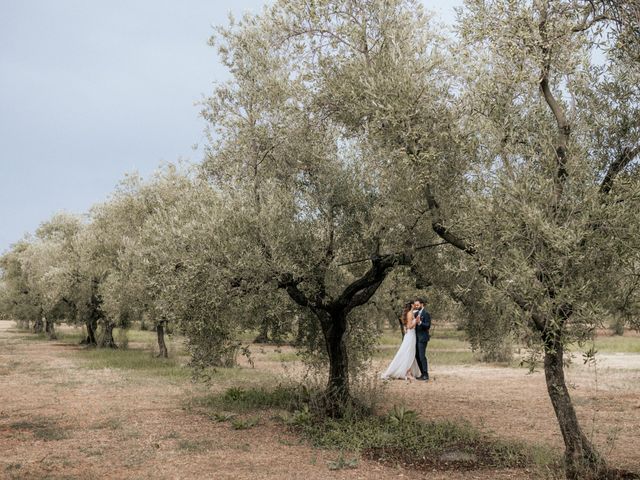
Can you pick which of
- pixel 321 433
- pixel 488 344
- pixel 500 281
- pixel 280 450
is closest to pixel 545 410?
pixel 488 344

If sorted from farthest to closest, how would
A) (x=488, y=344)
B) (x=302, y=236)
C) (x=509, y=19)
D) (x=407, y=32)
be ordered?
(x=488, y=344)
(x=302, y=236)
(x=407, y=32)
(x=509, y=19)

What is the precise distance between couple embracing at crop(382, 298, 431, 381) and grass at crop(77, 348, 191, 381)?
7.57 meters

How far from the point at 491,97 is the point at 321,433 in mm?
7449

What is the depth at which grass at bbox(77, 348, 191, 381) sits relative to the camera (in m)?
23.3

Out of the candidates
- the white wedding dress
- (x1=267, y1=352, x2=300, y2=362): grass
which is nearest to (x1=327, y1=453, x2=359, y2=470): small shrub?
the white wedding dress

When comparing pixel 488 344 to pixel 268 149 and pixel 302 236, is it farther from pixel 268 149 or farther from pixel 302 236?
pixel 268 149

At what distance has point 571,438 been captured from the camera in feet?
30.2

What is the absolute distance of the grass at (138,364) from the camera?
917 inches

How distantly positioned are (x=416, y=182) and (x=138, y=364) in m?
20.6

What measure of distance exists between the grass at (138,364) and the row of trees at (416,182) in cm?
939

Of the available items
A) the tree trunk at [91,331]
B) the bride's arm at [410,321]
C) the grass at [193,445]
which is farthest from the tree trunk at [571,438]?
the tree trunk at [91,331]

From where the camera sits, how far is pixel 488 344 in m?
15.3

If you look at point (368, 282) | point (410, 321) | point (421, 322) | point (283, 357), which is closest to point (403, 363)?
point (410, 321)

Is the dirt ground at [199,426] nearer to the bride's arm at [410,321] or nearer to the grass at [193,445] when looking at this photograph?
the grass at [193,445]
